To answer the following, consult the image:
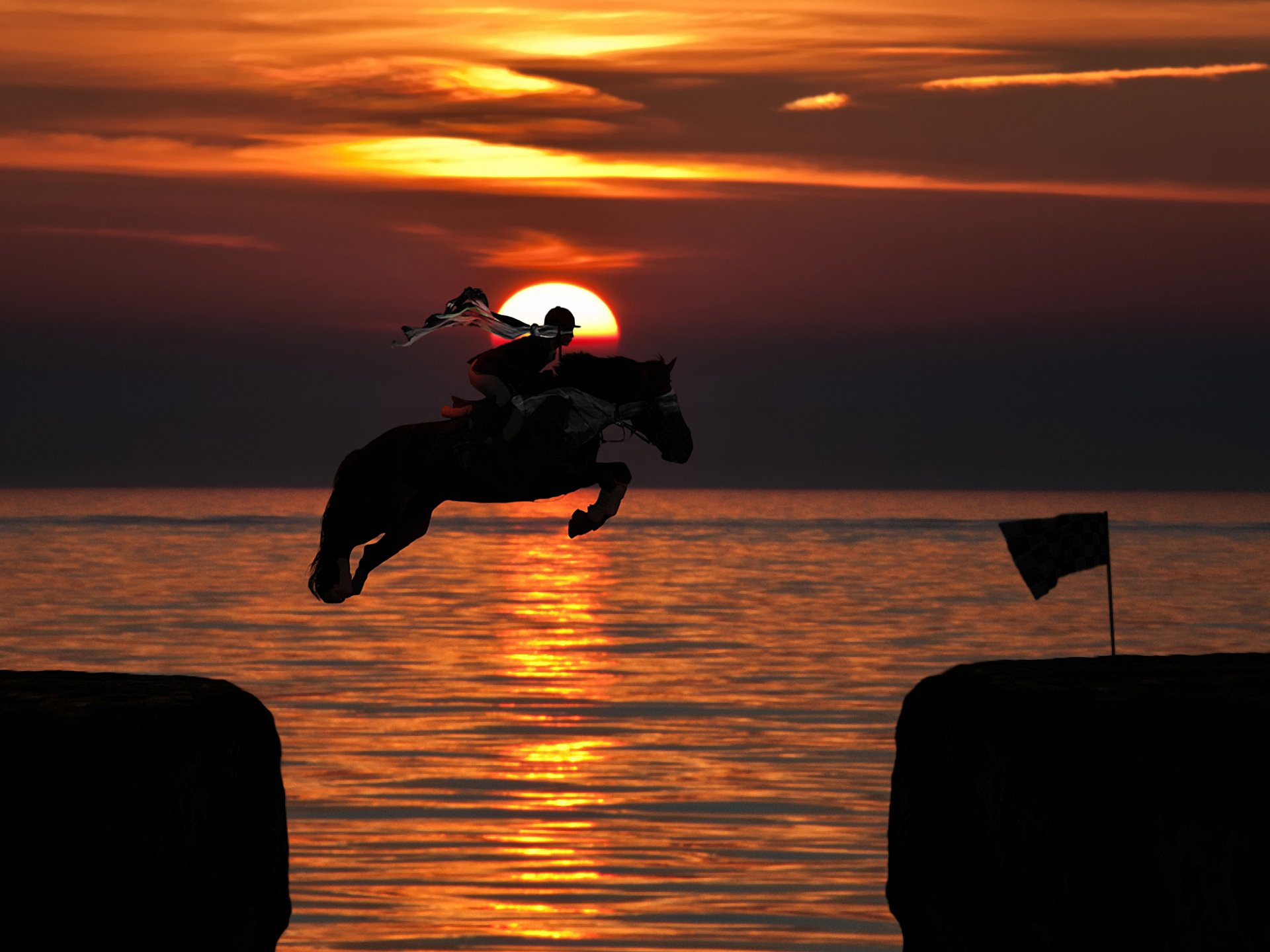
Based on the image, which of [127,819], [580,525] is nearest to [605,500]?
[580,525]

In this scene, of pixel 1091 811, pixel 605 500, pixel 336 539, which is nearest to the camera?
pixel 1091 811

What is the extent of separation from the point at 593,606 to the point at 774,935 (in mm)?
48325

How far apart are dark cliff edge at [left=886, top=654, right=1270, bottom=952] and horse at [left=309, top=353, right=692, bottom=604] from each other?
9.70 feet

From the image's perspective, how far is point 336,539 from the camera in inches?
456

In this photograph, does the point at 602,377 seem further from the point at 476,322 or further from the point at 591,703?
the point at 591,703

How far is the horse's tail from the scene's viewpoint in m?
11.5

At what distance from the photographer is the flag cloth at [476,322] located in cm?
1127

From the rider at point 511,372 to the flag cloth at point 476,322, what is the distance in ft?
0.10

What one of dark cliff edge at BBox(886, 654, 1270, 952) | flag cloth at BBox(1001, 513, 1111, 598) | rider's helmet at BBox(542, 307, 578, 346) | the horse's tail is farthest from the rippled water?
rider's helmet at BBox(542, 307, 578, 346)

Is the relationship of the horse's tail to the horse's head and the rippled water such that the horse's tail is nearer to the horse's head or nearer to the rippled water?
the horse's head

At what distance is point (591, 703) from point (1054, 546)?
2149 cm

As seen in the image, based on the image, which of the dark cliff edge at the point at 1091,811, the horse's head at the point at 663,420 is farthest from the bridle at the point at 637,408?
the dark cliff edge at the point at 1091,811

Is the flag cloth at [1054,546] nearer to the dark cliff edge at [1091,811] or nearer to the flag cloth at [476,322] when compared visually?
the dark cliff edge at [1091,811]

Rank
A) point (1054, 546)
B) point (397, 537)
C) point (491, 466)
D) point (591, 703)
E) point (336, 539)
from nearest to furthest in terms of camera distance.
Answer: point (491, 466) < point (397, 537) < point (336, 539) < point (1054, 546) < point (591, 703)
